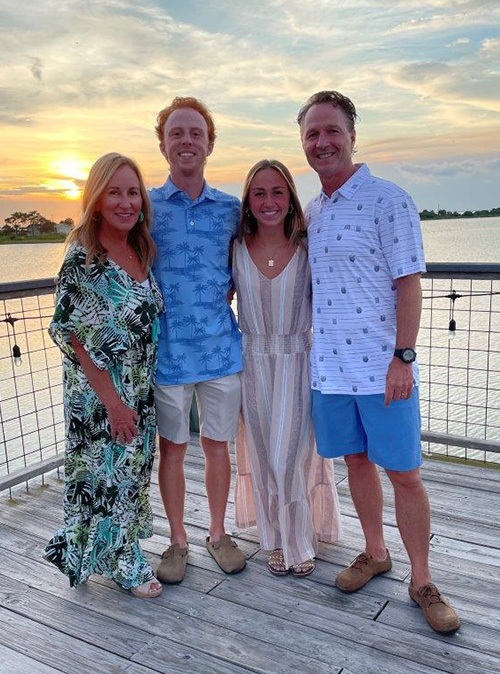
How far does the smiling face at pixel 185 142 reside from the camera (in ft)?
7.09

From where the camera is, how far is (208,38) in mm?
5055

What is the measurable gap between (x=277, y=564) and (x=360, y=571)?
0.33m

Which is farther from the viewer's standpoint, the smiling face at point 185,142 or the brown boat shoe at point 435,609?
the smiling face at point 185,142

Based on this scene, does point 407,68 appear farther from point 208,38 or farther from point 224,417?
point 224,417

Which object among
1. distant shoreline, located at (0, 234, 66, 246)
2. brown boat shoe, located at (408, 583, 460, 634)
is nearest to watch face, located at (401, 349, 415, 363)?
brown boat shoe, located at (408, 583, 460, 634)

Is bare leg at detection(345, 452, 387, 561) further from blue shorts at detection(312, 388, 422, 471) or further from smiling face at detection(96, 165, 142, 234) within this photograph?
smiling face at detection(96, 165, 142, 234)

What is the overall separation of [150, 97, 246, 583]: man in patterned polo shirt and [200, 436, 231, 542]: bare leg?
0.41ft

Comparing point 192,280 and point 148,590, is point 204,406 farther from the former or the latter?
point 148,590

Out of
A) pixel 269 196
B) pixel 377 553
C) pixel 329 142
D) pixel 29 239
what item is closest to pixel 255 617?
pixel 377 553

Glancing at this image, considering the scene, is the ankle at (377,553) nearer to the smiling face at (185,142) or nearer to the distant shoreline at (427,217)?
the distant shoreline at (427,217)

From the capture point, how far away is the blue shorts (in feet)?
6.42

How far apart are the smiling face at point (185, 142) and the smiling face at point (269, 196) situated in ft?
0.76

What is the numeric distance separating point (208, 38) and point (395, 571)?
4.54m

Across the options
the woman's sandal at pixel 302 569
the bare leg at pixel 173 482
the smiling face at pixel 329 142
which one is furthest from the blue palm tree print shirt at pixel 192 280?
the woman's sandal at pixel 302 569
